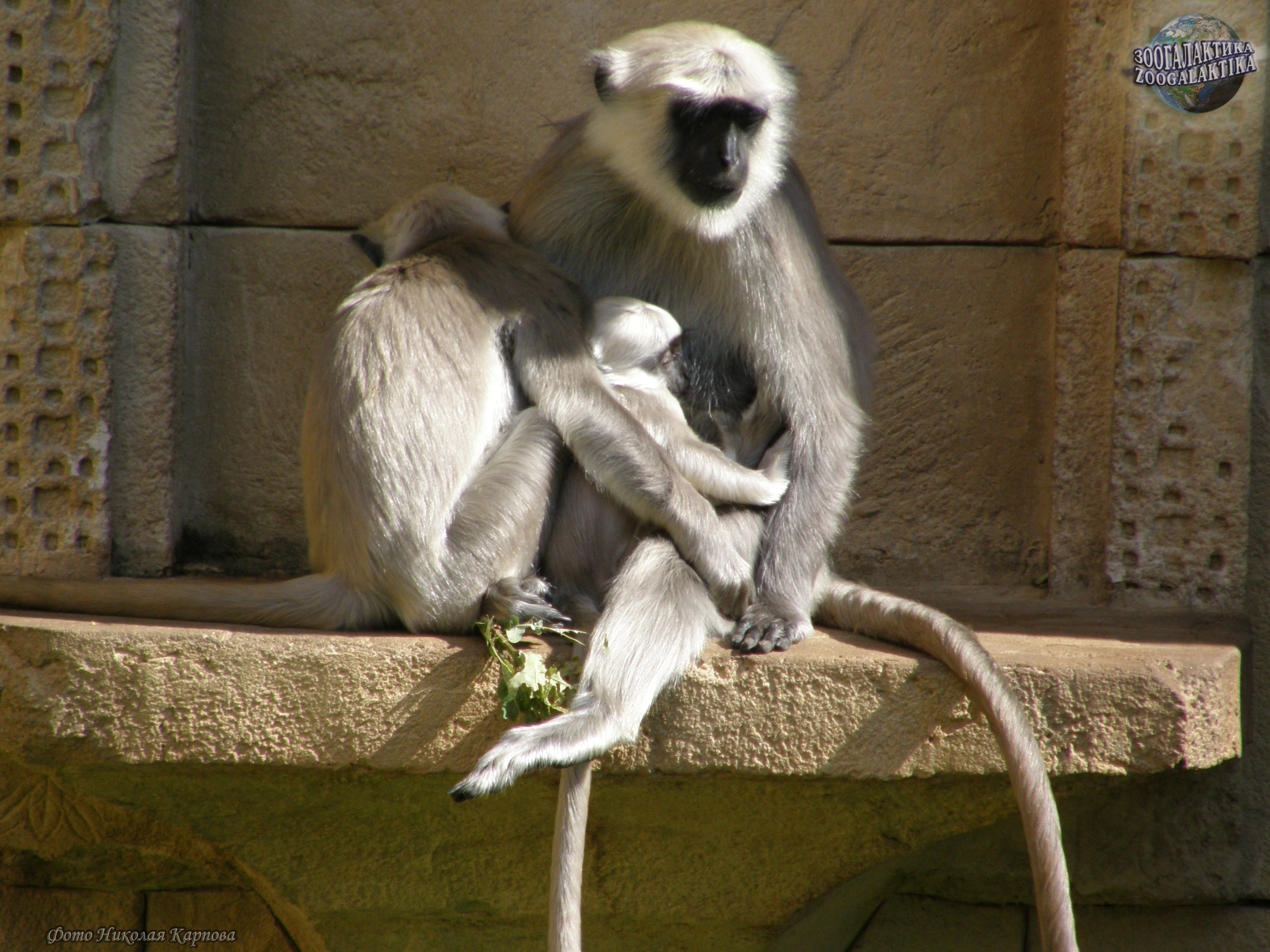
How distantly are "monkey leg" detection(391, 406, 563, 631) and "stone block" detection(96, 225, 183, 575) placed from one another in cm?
102

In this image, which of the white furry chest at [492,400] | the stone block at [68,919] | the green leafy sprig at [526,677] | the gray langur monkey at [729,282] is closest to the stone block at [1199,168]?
the gray langur monkey at [729,282]

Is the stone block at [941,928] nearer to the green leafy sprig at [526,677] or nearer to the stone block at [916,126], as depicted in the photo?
the green leafy sprig at [526,677]

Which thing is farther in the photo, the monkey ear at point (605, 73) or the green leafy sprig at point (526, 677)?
the monkey ear at point (605, 73)

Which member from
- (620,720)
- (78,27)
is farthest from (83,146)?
(620,720)

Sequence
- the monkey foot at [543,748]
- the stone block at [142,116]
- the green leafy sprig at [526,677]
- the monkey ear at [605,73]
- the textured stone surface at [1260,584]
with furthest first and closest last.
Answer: the stone block at [142,116] → the textured stone surface at [1260,584] → the monkey ear at [605,73] → the green leafy sprig at [526,677] → the monkey foot at [543,748]

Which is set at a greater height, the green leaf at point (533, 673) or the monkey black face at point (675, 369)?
the monkey black face at point (675, 369)

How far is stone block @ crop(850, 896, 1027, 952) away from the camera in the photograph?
9.59 ft

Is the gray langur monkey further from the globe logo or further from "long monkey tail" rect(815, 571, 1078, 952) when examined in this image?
the globe logo

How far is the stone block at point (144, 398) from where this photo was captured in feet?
9.75

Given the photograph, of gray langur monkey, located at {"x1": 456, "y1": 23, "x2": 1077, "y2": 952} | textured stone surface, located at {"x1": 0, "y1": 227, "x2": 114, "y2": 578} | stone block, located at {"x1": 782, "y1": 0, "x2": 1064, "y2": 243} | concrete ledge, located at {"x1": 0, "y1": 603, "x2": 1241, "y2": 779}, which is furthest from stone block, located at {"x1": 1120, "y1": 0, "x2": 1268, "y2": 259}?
textured stone surface, located at {"x1": 0, "y1": 227, "x2": 114, "y2": 578}

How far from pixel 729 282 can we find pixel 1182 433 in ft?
3.64

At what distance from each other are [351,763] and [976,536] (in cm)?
180

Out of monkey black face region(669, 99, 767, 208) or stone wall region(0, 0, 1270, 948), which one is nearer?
monkey black face region(669, 99, 767, 208)

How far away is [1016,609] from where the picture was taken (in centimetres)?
299
